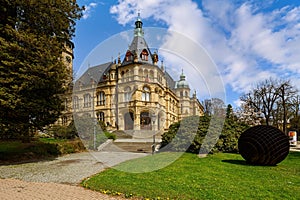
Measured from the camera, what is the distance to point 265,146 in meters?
9.06

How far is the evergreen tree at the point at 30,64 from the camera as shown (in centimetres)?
882

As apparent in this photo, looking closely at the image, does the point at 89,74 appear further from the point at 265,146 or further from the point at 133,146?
the point at 265,146

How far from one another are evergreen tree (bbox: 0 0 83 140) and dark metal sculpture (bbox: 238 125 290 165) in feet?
30.3

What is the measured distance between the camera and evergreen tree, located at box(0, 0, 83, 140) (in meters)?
8.82

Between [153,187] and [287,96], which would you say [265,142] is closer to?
[153,187]

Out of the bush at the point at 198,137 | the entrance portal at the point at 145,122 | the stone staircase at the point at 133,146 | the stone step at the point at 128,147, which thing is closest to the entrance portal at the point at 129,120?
the entrance portal at the point at 145,122

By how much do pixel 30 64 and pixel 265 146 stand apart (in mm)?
10837

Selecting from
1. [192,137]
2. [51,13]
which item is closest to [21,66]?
A: [51,13]

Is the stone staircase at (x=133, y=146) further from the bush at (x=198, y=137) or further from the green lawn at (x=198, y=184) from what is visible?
the green lawn at (x=198, y=184)

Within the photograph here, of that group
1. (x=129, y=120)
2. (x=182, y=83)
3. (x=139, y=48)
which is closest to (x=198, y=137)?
(x=182, y=83)

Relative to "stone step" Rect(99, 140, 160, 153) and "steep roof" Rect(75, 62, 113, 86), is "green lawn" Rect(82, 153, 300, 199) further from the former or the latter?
"stone step" Rect(99, 140, 160, 153)

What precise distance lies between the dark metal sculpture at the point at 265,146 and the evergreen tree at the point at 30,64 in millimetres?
9250

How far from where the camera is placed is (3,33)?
31.4 ft

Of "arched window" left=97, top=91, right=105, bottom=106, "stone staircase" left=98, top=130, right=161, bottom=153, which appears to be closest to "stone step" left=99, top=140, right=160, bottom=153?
"stone staircase" left=98, top=130, right=161, bottom=153
